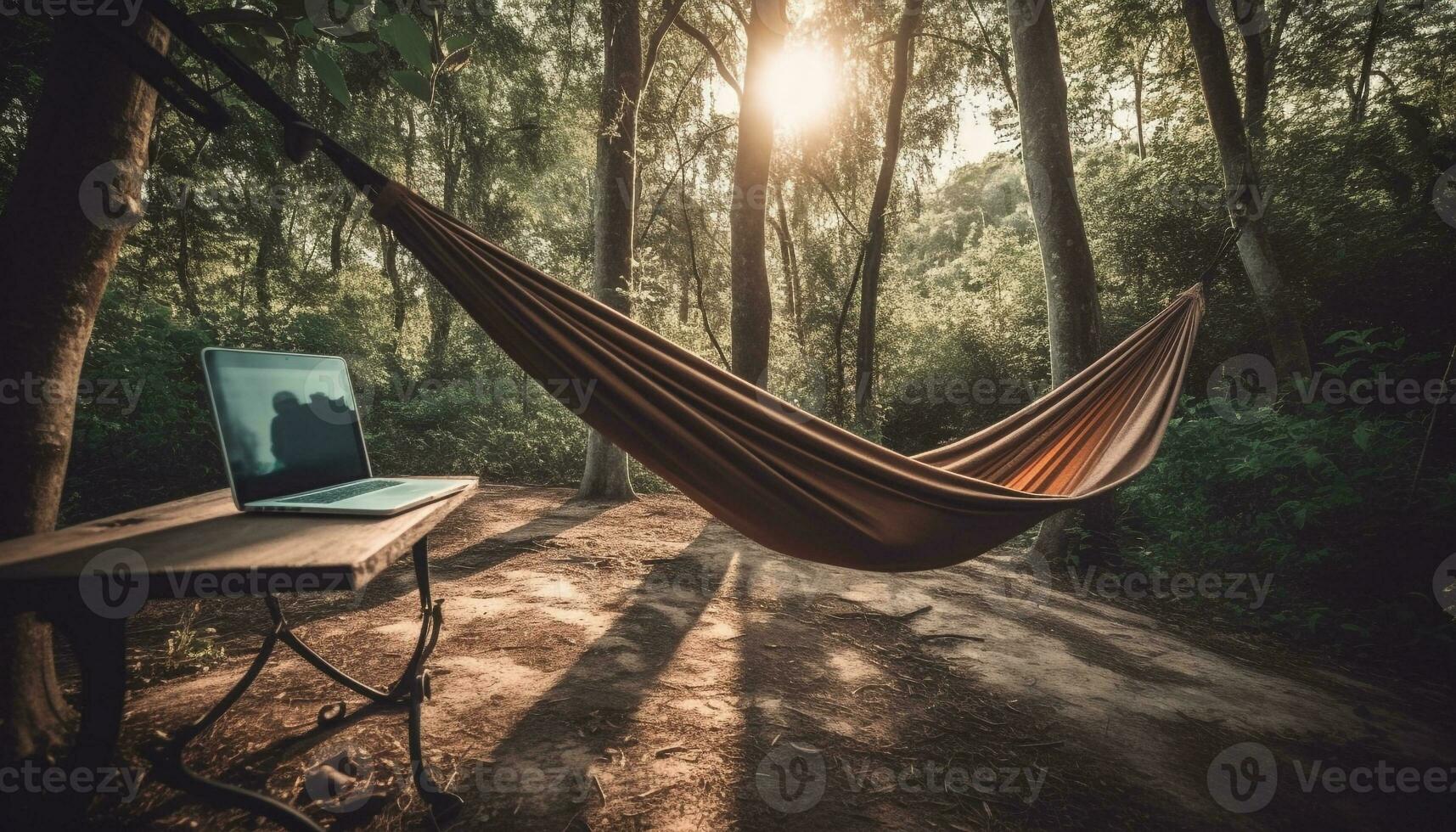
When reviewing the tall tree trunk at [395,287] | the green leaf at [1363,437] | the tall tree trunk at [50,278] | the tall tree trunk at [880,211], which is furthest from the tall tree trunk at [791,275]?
the tall tree trunk at [50,278]

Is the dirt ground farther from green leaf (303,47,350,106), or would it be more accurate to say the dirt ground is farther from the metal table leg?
green leaf (303,47,350,106)

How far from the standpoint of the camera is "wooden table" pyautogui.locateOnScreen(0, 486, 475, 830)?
0.69 metres

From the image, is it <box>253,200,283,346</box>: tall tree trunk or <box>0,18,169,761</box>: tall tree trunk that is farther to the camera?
<box>253,200,283,346</box>: tall tree trunk

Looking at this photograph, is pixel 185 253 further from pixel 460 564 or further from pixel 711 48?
pixel 711 48

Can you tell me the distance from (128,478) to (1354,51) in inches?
635

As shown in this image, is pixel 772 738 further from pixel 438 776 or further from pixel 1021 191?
pixel 1021 191

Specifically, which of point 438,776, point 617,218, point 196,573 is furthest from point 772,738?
point 617,218

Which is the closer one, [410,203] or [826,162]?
[410,203]

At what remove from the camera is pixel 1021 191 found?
21172mm

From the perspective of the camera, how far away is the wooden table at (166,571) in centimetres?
69

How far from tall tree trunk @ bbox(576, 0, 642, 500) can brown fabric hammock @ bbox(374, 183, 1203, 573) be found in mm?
2943

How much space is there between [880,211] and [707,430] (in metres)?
6.27

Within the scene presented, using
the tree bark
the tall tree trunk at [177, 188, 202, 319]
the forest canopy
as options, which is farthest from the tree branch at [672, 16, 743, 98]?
the tall tree trunk at [177, 188, 202, 319]

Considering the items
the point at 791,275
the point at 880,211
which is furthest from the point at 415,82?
the point at 791,275
